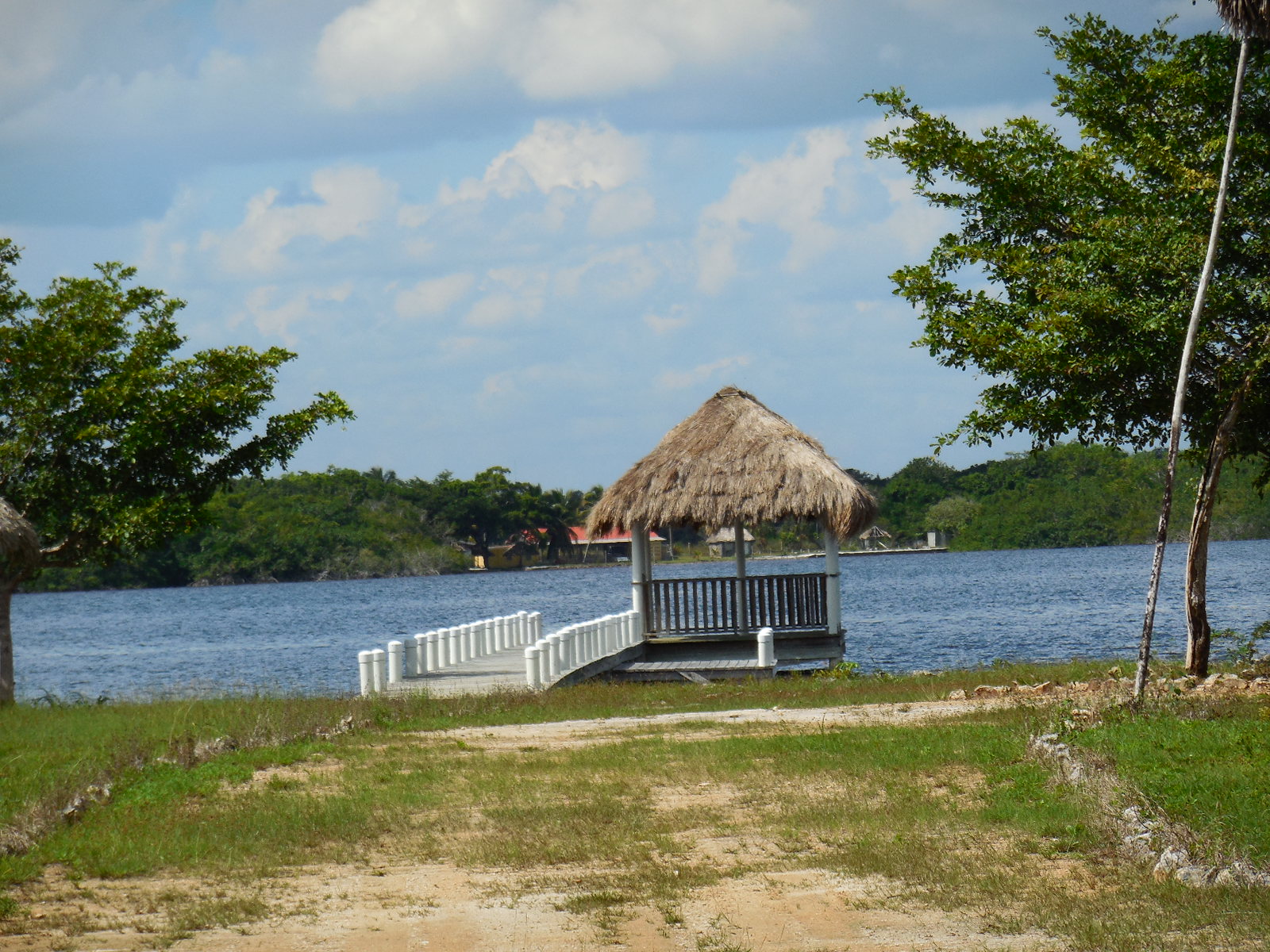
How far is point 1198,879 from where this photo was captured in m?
6.24

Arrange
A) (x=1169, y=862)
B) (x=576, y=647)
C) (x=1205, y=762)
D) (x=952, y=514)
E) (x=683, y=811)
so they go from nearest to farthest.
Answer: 1. (x=1169, y=862)
2. (x=683, y=811)
3. (x=1205, y=762)
4. (x=576, y=647)
5. (x=952, y=514)

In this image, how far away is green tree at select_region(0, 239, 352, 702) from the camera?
17000 mm

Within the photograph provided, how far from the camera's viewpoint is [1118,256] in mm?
13703

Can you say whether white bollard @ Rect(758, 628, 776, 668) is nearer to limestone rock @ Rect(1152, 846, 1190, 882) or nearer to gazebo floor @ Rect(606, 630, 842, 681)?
gazebo floor @ Rect(606, 630, 842, 681)

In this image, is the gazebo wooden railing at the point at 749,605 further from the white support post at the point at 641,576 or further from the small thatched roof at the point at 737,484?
the small thatched roof at the point at 737,484

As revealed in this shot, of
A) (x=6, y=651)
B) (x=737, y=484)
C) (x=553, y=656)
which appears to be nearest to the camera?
(x=6, y=651)

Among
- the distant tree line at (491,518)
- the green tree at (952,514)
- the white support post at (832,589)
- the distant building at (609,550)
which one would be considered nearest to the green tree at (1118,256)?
the white support post at (832,589)

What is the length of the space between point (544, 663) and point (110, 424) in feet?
20.5

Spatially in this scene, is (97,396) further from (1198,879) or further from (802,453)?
(1198,879)

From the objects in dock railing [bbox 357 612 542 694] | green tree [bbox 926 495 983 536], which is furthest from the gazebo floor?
green tree [bbox 926 495 983 536]

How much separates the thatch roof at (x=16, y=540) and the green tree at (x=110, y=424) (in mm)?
215

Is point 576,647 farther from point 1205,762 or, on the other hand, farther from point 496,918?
point 496,918

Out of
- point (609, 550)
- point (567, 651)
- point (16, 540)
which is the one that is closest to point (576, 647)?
point (567, 651)

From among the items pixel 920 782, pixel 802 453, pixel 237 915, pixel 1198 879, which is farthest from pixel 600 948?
pixel 802 453
